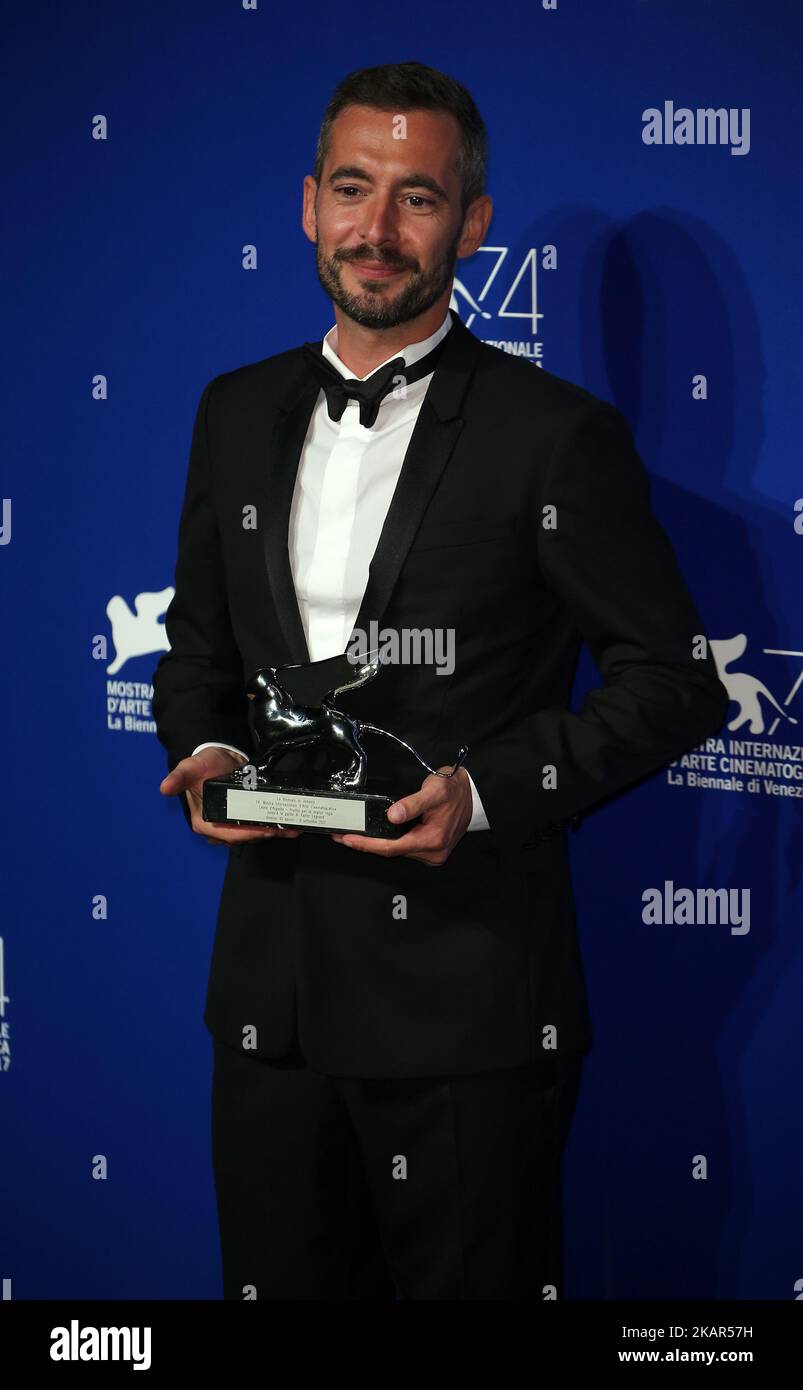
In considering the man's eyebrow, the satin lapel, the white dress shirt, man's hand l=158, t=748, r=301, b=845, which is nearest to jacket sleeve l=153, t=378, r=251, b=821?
man's hand l=158, t=748, r=301, b=845

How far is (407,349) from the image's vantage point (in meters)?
1.91

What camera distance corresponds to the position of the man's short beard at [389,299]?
185 cm

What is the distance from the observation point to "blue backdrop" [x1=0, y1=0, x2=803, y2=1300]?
7.54 ft

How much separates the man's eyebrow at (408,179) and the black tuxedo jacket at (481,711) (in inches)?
7.7

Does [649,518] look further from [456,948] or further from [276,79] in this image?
[276,79]

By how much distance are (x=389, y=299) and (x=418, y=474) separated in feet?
0.78

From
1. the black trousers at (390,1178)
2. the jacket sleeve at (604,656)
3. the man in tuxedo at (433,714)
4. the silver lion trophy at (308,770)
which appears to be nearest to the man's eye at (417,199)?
the man in tuxedo at (433,714)

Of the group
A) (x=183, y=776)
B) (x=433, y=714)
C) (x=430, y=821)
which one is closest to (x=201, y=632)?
(x=183, y=776)

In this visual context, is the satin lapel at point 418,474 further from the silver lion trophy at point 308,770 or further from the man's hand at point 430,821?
the man's hand at point 430,821

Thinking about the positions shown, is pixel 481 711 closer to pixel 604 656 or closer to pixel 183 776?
pixel 604 656

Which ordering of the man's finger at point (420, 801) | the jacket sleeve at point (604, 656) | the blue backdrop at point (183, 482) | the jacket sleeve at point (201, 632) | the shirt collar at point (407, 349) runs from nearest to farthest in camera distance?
the man's finger at point (420, 801)
the jacket sleeve at point (604, 656)
the shirt collar at point (407, 349)
the jacket sleeve at point (201, 632)
the blue backdrop at point (183, 482)

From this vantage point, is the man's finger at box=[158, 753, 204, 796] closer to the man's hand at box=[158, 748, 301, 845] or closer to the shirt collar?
the man's hand at box=[158, 748, 301, 845]

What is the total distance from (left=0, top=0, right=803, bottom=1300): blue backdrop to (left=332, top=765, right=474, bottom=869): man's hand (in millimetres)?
774
